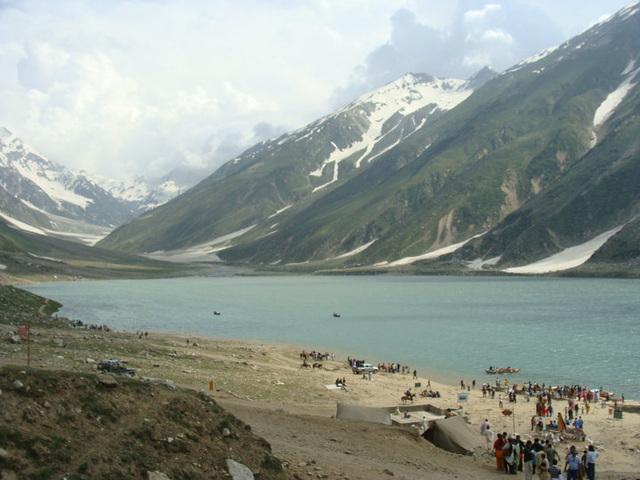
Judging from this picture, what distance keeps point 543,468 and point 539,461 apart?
0.32 meters

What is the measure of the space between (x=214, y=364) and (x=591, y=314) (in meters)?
70.9

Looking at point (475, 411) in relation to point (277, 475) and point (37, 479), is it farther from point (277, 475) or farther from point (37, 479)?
point (37, 479)

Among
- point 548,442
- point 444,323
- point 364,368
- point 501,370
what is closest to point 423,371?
point 364,368

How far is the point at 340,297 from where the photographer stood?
491ft

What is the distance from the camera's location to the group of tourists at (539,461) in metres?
23.5

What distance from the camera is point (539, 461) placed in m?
23.6

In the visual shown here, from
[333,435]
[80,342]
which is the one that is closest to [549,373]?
[333,435]

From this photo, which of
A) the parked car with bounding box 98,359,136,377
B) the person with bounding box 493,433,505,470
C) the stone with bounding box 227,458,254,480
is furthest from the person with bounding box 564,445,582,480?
the parked car with bounding box 98,359,136,377

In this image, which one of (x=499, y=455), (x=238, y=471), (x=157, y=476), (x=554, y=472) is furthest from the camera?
(x=499, y=455)

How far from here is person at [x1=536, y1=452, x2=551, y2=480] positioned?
23188 millimetres

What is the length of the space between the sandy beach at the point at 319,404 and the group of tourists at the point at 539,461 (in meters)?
0.73

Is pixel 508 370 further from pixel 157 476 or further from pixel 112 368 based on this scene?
pixel 157 476

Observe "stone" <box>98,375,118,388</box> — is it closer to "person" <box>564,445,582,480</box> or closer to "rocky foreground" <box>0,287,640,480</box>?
"rocky foreground" <box>0,287,640,480</box>

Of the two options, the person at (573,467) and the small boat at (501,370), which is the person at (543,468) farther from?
the small boat at (501,370)
